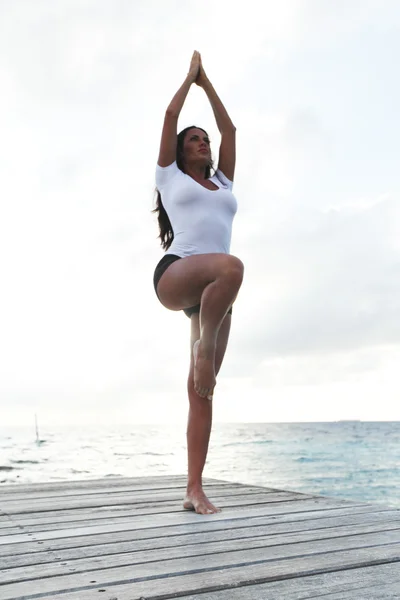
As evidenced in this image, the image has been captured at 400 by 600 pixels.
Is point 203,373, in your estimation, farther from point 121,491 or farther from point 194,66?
point 194,66

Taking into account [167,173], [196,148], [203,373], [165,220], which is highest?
[196,148]

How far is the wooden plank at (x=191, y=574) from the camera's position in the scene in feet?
5.30

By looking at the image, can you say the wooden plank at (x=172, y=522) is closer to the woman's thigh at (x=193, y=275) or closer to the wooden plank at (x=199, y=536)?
the wooden plank at (x=199, y=536)

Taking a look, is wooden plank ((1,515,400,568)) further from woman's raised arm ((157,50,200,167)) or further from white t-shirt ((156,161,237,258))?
woman's raised arm ((157,50,200,167))

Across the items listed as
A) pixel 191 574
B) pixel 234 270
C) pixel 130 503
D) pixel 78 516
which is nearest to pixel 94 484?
pixel 130 503

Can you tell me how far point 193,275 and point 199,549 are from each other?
124 cm

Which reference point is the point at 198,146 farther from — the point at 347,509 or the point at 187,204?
the point at 347,509

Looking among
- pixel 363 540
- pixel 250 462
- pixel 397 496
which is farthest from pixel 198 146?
pixel 250 462

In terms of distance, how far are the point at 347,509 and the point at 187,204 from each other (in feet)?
5.37

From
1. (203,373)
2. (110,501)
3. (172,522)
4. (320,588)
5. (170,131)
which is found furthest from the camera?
(110,501)

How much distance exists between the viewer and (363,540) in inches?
87.4

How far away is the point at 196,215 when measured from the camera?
3039mm

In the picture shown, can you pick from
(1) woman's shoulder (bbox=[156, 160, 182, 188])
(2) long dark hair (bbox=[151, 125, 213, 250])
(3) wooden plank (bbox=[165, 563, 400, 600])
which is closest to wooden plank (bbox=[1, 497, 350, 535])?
(3) wooden plank (bbox=[165, 563, 400, 600])

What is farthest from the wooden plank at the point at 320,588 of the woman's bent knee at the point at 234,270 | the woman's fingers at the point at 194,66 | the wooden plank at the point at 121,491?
the woman's fingers at the point at 194,66
